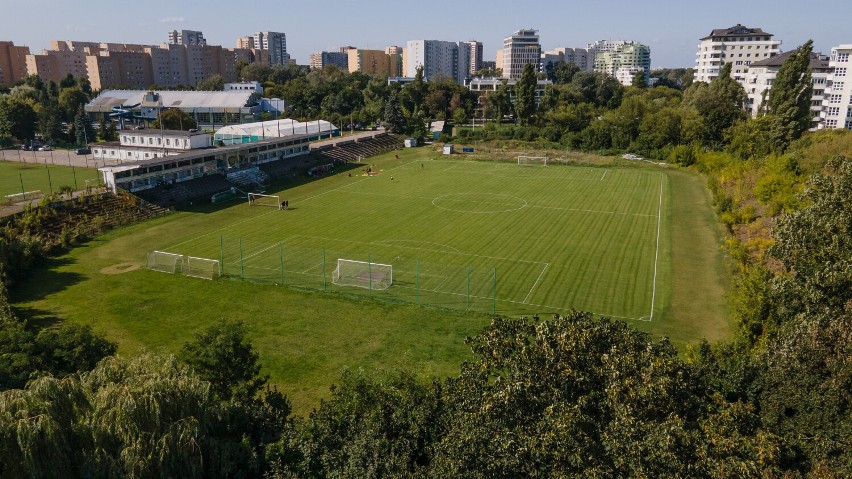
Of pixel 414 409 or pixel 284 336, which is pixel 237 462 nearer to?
pixel 414 409

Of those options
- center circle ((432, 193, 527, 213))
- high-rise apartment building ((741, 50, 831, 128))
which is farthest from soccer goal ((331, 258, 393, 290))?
high-rise apartment building ((741, 50, 831, 128))

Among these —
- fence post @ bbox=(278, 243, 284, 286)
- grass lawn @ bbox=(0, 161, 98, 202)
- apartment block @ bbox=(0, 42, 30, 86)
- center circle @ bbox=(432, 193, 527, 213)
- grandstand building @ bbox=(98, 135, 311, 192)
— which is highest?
apartment block @ bbox=(0, 42, 30, 86)

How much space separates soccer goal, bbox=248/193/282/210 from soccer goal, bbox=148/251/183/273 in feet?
50.5

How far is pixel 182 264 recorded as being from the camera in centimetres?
3422

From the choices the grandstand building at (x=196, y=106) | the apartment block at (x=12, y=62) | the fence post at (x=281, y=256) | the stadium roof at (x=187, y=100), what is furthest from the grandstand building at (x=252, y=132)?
the apartment block at (x=12, y=62)

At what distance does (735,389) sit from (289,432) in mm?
11908

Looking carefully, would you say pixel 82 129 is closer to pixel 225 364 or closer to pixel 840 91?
pixel 225 364

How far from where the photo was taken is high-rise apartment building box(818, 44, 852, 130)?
75.0 metres

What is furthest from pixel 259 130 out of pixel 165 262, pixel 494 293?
pixel 494 293

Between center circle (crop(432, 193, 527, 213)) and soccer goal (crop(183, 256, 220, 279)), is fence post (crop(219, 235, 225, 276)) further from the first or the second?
center circle (crop(432, 193, 527, 213))

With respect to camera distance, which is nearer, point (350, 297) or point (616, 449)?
point (616, 449)

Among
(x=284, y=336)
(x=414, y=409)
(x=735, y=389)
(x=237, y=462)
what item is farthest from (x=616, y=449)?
(x=284, y=336)

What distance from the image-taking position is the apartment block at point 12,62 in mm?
151250

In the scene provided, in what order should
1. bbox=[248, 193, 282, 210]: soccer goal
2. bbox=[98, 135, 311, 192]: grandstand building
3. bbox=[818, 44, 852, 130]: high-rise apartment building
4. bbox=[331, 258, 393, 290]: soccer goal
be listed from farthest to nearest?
bbox=[818, 44, 852, 130]: high-rise apartment building, bbox=[248, 193, 282, 210]: soccer goal, bbox=[98, 135, 311, 192]: grandstand building, bbox=[331, 258, 393, 290]: soccer goal
